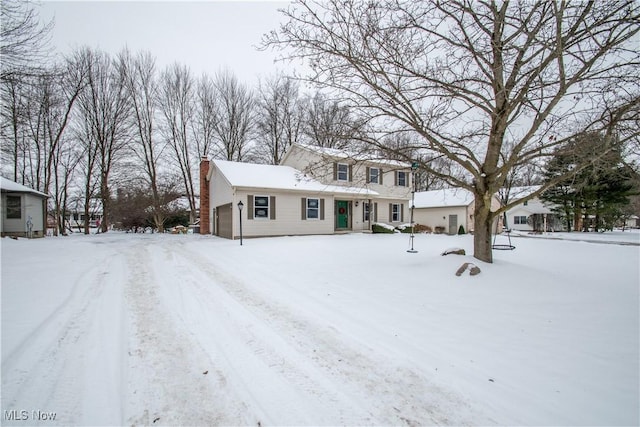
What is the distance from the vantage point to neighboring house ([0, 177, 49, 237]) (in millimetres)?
15977

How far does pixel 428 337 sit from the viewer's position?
3.37 meters

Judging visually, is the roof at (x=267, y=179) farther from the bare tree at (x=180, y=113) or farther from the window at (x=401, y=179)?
the bare tree at (x=180, y=113)

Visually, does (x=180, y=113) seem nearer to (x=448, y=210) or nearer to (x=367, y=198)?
(x=367, y=198)

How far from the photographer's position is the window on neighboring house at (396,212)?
67.5 feet

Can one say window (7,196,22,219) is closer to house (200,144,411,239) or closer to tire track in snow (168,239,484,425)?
house (200,144,411,239)

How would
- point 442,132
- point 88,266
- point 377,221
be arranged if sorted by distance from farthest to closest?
point 377,221 → point 88,266 → point 442,132

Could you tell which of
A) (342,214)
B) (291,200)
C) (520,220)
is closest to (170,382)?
(291,200)

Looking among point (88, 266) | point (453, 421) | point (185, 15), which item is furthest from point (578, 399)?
point (185, 15)

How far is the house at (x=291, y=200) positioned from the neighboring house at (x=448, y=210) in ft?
18.9

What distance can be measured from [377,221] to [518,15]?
15297mm

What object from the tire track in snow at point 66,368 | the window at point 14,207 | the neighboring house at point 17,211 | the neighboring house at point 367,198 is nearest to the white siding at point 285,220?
the neighboring house at point 367,198

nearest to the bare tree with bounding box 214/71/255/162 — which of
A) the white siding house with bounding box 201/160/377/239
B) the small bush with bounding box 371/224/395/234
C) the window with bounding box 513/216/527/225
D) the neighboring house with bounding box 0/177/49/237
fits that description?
the white siding house with bounding box 201/160/377/239

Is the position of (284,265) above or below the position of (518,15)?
below

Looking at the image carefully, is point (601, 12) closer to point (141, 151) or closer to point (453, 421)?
point (453, 421)
